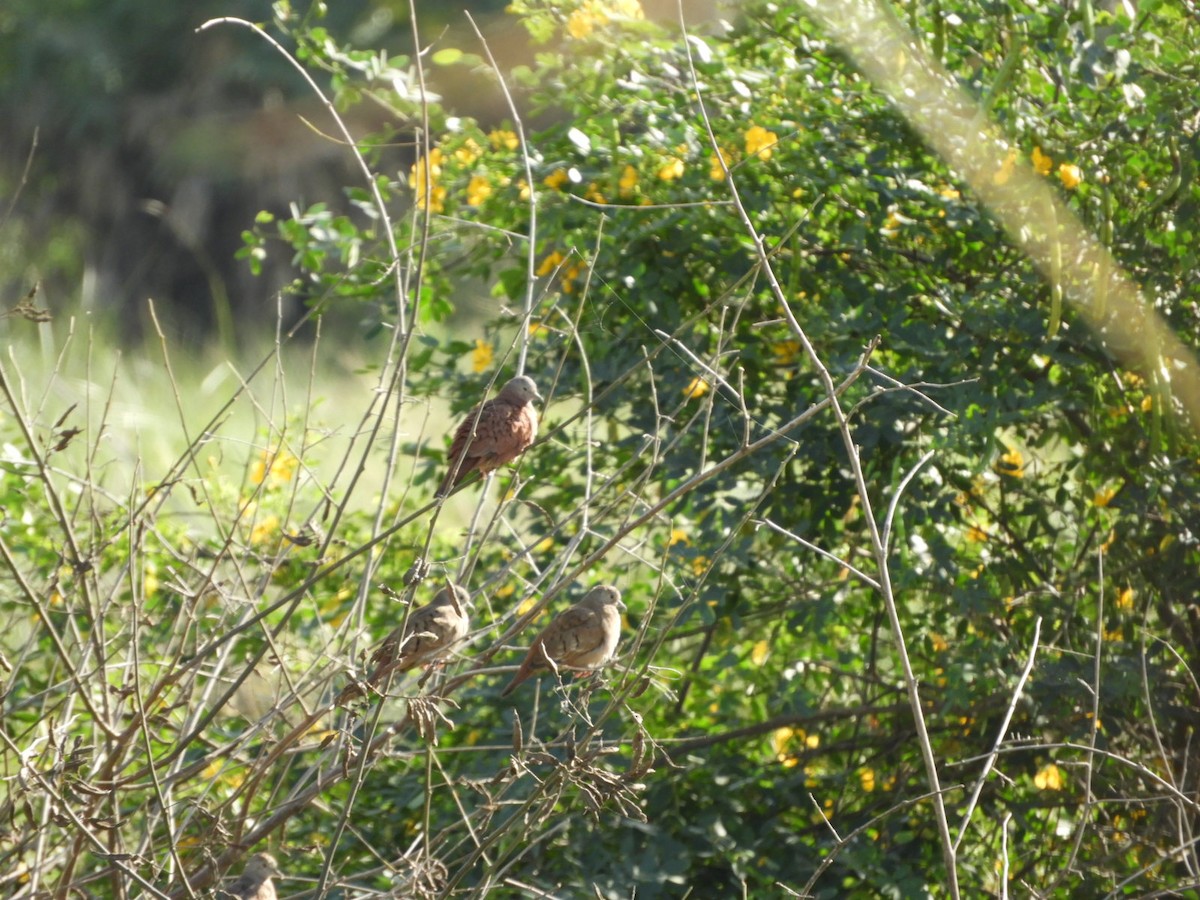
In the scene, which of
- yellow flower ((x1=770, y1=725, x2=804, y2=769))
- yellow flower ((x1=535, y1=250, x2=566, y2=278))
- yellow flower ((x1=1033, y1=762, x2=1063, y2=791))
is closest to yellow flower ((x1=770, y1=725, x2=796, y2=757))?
yellow flower ((x1=770, y1=725, x2=804, y2=769))

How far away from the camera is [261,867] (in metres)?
2.60

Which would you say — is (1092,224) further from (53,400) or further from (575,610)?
(53,400)

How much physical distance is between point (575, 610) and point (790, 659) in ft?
3.80

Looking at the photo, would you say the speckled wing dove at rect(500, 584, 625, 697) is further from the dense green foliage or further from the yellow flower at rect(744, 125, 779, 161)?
the yellow flower at rect(744, 125, 779, 161)

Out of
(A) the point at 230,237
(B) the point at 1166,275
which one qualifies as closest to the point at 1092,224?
→ (B) the point at 1166,275

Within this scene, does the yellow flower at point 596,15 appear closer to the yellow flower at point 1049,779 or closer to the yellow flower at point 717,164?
the yellow flower at point 717,164

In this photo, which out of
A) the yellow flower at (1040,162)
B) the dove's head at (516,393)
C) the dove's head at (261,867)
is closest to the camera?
the dove's head at (261,867)

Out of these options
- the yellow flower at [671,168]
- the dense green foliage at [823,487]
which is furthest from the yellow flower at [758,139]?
the yellow flower at [671,168]

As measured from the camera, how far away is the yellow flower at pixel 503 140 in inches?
149

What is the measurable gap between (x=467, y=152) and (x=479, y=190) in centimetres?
18

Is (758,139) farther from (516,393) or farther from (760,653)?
(760,653)

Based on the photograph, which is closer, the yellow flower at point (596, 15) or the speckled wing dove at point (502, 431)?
the speckled wing dove at point (502, 431)

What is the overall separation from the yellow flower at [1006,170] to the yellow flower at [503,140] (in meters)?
1.30

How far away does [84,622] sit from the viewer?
12.4 feet
